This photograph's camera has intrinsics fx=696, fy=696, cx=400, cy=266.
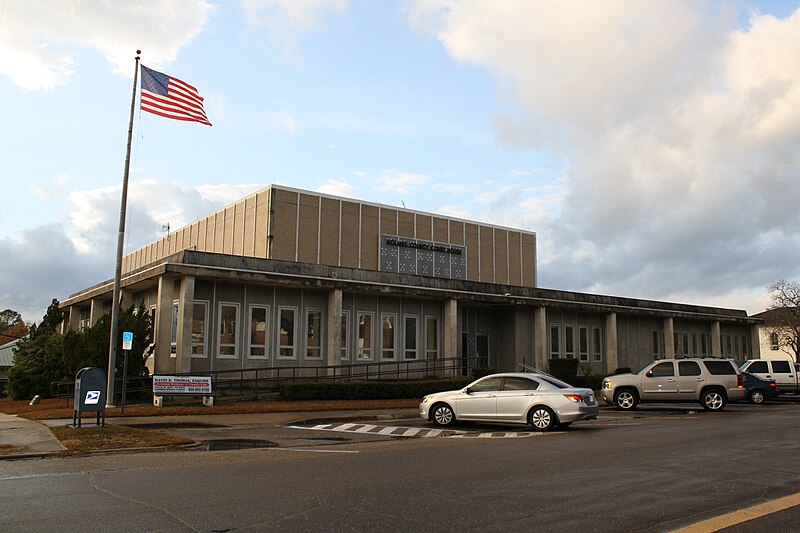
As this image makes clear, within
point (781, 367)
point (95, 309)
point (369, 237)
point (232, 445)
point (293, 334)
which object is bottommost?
point (232, 445)

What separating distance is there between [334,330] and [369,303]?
302 cm

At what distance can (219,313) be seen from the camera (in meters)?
27.6

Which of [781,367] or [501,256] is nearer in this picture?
[781,367]

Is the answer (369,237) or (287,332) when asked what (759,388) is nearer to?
(287,332)

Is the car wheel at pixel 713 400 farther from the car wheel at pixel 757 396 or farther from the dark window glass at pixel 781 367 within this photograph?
the dark window glass at pixel 781 367

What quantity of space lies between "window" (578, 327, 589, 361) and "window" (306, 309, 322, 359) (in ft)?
58.0

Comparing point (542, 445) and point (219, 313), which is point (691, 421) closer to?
point (542, 445)

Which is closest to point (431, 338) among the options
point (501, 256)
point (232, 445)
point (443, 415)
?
point (443, 415)

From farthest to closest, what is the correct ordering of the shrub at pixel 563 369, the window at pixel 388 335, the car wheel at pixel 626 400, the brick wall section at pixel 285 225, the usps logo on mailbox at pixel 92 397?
the brick wall section at pixel 285 225, the shrub at pixel 563 369, the window at pixel 388 335, the car wheel at pixel 626 400, the usps logo on mailbox at pixel 92 397

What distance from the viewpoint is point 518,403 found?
17500 millimetres

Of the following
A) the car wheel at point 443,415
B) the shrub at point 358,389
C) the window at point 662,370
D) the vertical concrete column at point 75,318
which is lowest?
the car wheel at point 443,415

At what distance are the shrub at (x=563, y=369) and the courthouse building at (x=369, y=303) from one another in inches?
42.6

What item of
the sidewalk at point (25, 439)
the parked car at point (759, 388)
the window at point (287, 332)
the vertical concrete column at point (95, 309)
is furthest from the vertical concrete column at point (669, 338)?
the sidewalk at point (25, 439)

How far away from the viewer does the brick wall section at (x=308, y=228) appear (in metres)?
45.8
